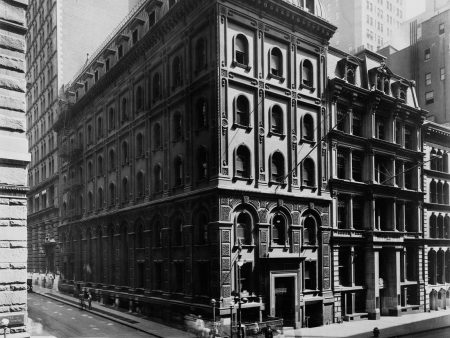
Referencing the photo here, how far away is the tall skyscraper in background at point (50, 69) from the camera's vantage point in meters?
61.4

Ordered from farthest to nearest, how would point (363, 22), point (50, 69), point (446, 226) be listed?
point (363, 22)
point (50, 69)
point (446, 226)

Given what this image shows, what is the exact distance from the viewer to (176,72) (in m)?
34.8

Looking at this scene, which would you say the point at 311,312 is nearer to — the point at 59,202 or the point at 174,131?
the point at 174,131

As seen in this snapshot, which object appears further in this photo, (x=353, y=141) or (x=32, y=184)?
(x=32, y=184)

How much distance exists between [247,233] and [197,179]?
16.1 feet

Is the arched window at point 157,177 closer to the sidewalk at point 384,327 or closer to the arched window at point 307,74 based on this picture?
the arched window at point 307,74

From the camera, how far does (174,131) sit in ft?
114

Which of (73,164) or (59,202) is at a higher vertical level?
(73,164)

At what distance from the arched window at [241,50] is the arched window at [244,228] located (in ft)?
32.7

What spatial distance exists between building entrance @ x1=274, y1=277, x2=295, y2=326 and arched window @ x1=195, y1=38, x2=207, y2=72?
1520cm

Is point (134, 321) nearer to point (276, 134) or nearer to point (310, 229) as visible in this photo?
point (310, 229)

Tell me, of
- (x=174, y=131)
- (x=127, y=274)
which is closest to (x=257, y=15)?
(x=174, y=131)

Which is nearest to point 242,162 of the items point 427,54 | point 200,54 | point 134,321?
point 200,54

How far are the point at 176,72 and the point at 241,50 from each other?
5.65 metres
